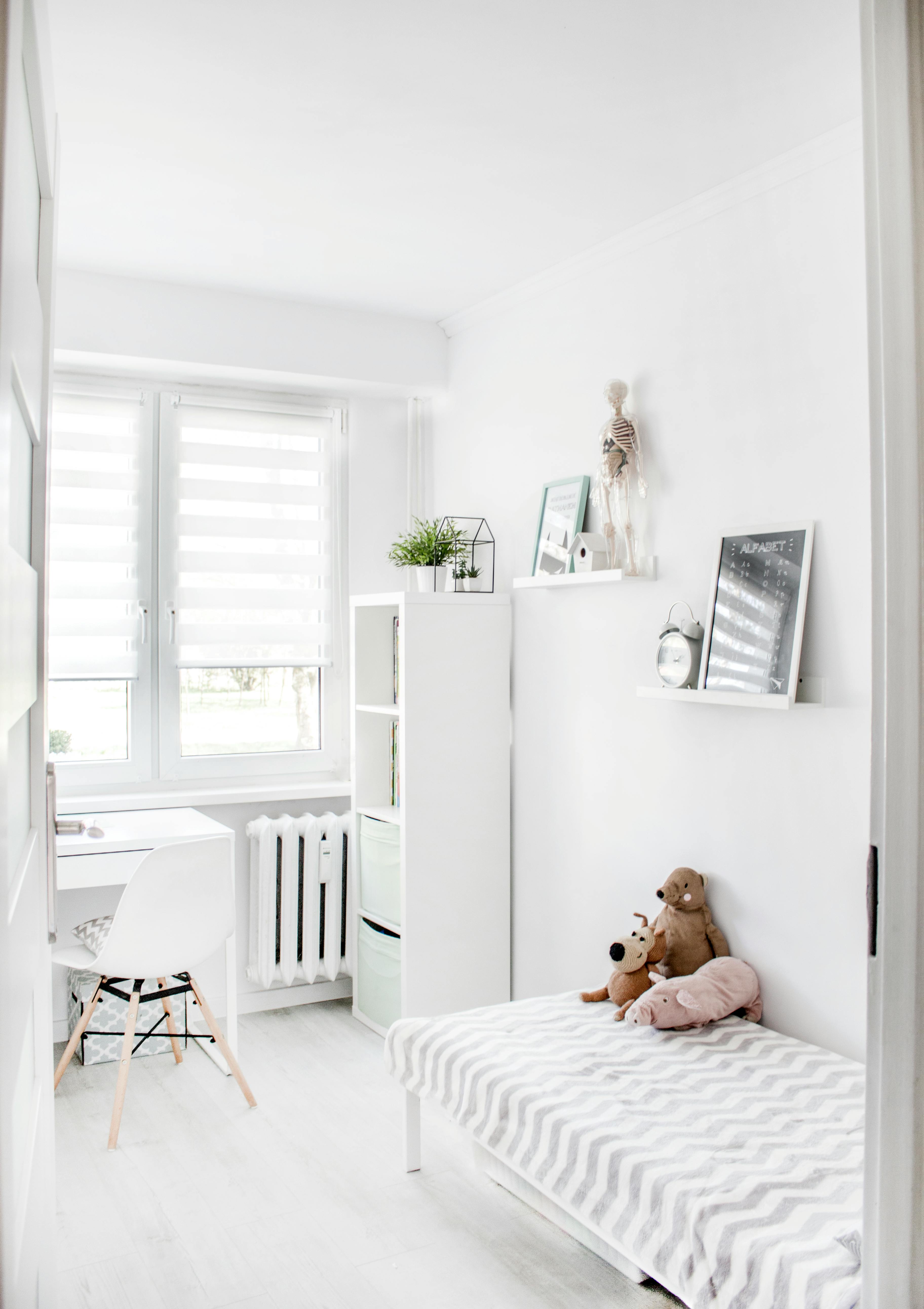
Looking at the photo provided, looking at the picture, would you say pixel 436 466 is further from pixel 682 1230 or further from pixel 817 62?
pixel 682 1230

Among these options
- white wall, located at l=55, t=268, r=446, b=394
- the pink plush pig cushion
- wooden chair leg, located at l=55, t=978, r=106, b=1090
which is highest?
white wall, located at l=55, t=268, r=446, b=394

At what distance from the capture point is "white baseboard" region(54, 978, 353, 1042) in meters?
4.04

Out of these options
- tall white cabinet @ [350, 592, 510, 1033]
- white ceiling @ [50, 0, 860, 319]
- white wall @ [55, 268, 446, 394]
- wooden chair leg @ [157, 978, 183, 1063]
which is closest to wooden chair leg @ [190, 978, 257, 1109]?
wooden chair leg @ [157, 978, 183, 1063]

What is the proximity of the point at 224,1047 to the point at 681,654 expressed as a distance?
73.1 inches

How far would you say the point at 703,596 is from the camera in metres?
2.89

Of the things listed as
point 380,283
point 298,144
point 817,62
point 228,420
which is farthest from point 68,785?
point 817,62

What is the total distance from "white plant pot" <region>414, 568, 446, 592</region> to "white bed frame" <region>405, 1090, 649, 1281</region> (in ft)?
5.83

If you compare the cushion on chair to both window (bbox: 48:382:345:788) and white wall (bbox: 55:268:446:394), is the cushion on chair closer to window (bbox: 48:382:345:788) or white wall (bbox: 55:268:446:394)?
window (bbox: 48:382:345:788)

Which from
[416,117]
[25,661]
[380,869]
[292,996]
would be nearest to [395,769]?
[380,869]

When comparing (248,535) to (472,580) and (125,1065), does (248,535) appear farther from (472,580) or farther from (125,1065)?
(125,1065)

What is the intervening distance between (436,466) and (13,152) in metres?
3.51

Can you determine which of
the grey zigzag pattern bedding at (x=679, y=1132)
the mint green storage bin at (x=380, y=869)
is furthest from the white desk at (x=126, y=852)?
the grey zigzag pattern bedding at (x=679, y=1132)

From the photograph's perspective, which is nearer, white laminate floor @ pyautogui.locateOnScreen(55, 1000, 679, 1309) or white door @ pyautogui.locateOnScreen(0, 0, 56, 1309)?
white door @ pyautogui.locateOnScreen(0, 0, 56, 1309)

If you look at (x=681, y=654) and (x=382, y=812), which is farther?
(x=382, y=812)
